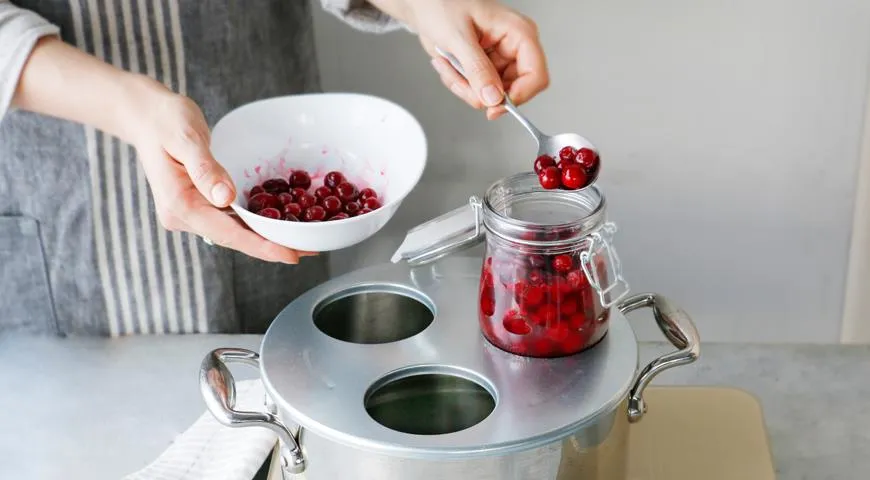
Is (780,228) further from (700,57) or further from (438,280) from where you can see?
(438,280)

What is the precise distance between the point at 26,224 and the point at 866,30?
0.90m

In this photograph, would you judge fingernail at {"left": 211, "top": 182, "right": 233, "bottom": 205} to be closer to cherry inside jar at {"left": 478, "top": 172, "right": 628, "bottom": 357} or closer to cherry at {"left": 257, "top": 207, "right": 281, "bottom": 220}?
cherry at {"left": 257, "top": 207, "right": 281, "bottom": 220}

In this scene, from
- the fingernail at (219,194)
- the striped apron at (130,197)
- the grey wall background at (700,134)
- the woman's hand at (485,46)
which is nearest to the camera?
the fingernail at (219,194)

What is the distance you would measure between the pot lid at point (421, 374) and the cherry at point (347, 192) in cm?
9

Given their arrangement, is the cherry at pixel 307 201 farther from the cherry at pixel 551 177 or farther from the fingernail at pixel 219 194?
the cherry at pixel 551 177

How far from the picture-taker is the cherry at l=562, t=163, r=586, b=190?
2.02ft

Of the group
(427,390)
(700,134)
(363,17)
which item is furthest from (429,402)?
(700,134)

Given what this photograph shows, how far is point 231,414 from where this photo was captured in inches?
23.3

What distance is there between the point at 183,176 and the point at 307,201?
0.34 ft

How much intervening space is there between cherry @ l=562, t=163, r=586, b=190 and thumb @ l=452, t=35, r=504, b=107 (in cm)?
14

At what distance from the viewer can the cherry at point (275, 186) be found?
771mm

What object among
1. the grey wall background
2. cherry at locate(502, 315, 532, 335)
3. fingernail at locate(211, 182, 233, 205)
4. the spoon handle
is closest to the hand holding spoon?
the spoon handle

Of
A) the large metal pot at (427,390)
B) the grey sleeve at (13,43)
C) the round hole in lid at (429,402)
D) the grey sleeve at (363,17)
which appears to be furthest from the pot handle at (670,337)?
the grey sleeve at (13,43)

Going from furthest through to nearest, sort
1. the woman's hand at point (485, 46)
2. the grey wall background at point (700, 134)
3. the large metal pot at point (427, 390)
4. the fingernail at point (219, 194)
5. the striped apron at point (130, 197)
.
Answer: the grey wall background at point (700, 134), the striped apron at point (130, 197), the woman's hand at point (485, 46), the fingernail at point (219, 194), the large metal pot at point (427, 390)
